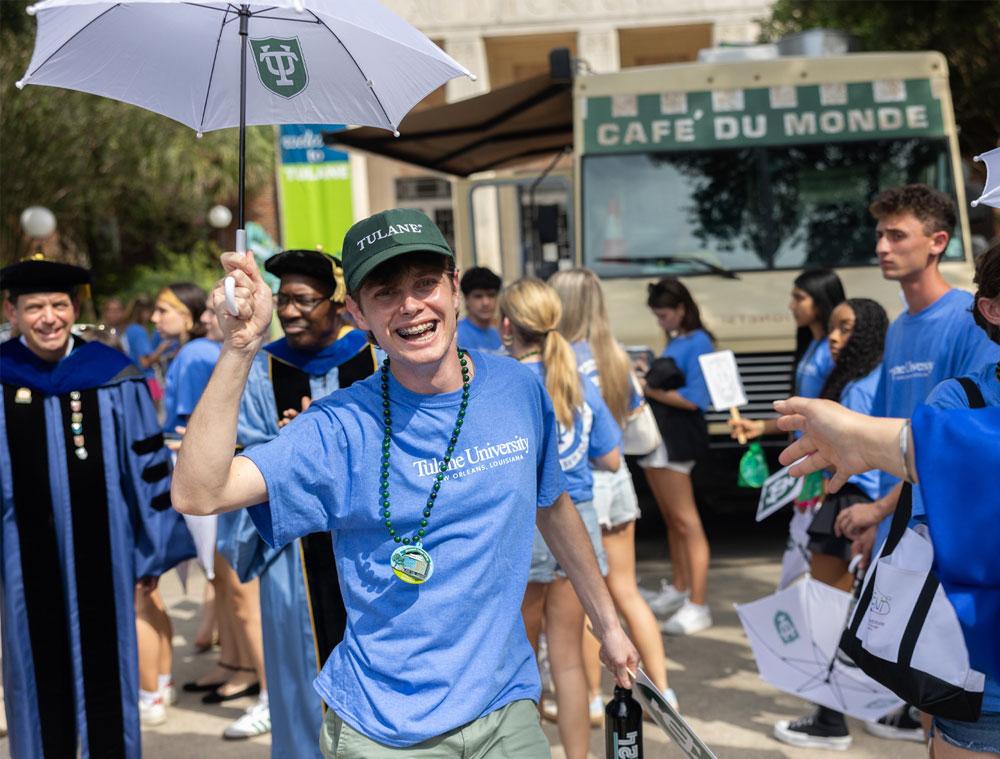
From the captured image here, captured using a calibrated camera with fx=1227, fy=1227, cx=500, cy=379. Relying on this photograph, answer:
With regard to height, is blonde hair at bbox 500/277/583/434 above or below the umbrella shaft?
below

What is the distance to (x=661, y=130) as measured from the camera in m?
8.04

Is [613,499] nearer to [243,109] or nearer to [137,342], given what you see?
[243,109]

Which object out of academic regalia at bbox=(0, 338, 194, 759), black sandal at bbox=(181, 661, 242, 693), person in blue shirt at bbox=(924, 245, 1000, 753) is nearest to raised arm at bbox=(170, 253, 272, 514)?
person in blue shirt at bbox=(924, 245, 1000, 753)

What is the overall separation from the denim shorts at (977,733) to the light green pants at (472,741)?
870 mm

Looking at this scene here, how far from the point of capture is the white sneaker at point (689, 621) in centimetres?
648

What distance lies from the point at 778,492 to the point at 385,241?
3.17 metres

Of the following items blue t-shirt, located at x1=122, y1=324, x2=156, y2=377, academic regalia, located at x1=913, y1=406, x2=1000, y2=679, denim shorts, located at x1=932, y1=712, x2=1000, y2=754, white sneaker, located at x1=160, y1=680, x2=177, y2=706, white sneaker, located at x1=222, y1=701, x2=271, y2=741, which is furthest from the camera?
blue t-shirt, located at x1=122, y1=324, x2=156, y2=377

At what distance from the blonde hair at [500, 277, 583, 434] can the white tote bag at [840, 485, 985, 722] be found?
186cm

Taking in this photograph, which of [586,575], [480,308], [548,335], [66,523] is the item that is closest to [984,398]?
[586,575]

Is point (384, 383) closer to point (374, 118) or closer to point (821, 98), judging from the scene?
point (374, 118)

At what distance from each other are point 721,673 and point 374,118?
3746 millimetres

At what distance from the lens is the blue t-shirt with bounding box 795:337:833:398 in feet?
17.6

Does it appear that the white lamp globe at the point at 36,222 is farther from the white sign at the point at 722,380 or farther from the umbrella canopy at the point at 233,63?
the umbrella canopy at the point at 233,63

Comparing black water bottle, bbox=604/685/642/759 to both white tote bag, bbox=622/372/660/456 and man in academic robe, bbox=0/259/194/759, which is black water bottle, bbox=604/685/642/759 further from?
white tote bag, bbox=622/372/660/456
